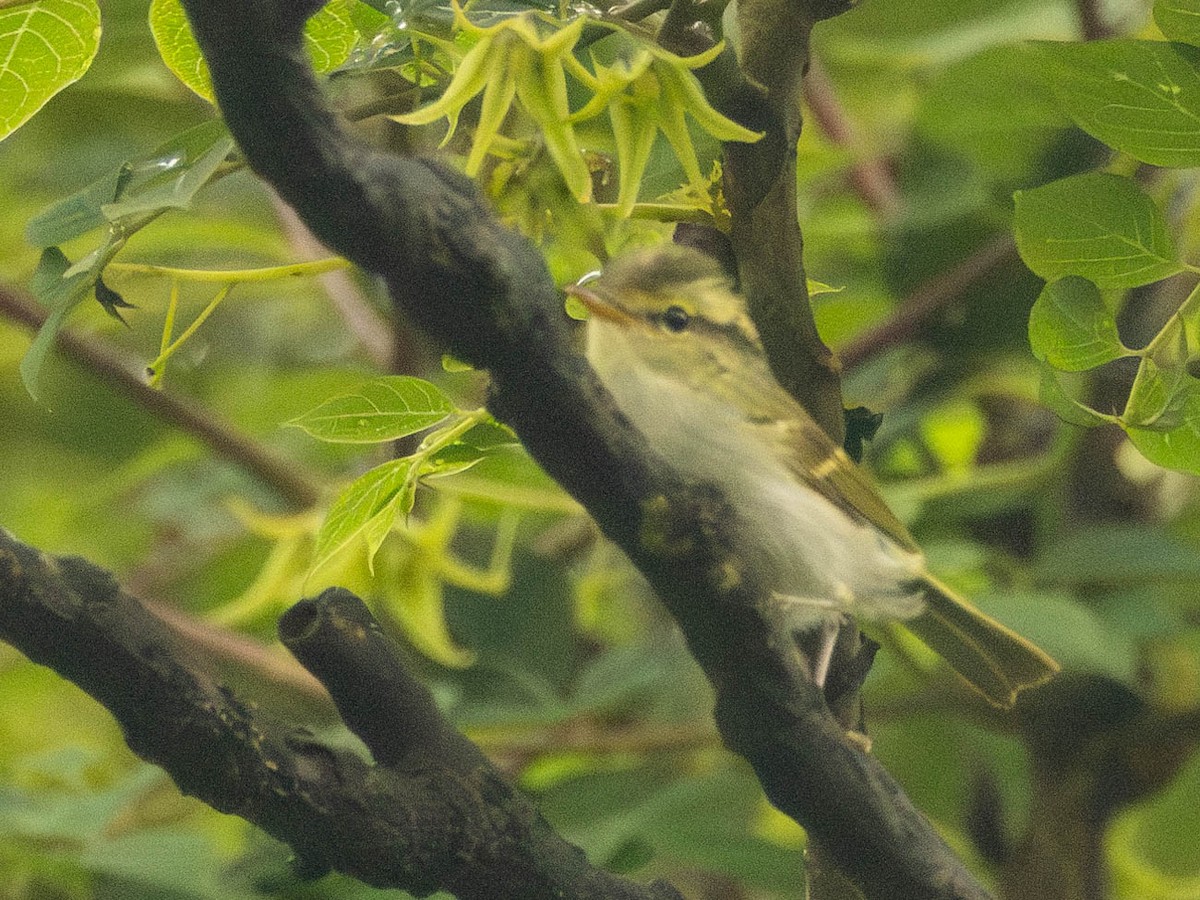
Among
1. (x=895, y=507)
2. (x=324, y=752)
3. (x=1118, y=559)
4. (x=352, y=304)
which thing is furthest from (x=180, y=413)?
(x=324, y=752)

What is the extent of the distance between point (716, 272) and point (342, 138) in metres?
0.45

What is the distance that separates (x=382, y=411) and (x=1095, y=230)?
0.39m

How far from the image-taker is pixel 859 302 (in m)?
1.79

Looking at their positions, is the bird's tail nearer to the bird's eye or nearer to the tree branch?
the bird's eye

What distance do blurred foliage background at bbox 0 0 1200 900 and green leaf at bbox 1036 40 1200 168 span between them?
0.32m

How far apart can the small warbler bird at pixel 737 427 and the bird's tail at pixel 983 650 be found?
0.30 feet

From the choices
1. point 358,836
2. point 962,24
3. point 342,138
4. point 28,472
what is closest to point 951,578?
point 962,24

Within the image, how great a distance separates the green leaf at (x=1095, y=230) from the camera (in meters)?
0.78

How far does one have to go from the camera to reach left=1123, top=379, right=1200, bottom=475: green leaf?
765 mm

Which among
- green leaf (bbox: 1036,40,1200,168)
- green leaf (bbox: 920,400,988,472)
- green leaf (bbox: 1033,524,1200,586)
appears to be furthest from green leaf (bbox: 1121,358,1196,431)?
green leaf (bbox: 920,400,988,472)

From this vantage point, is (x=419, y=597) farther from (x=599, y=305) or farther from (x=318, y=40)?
(x=318, y=40)

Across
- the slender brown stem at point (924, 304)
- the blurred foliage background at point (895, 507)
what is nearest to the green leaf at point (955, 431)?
the blurred foliage background at point (895, 507)

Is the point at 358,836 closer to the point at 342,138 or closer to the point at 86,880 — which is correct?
the point at 342,138

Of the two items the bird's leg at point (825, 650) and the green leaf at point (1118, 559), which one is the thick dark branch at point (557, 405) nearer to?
the bird's leg at point (825, 650)
